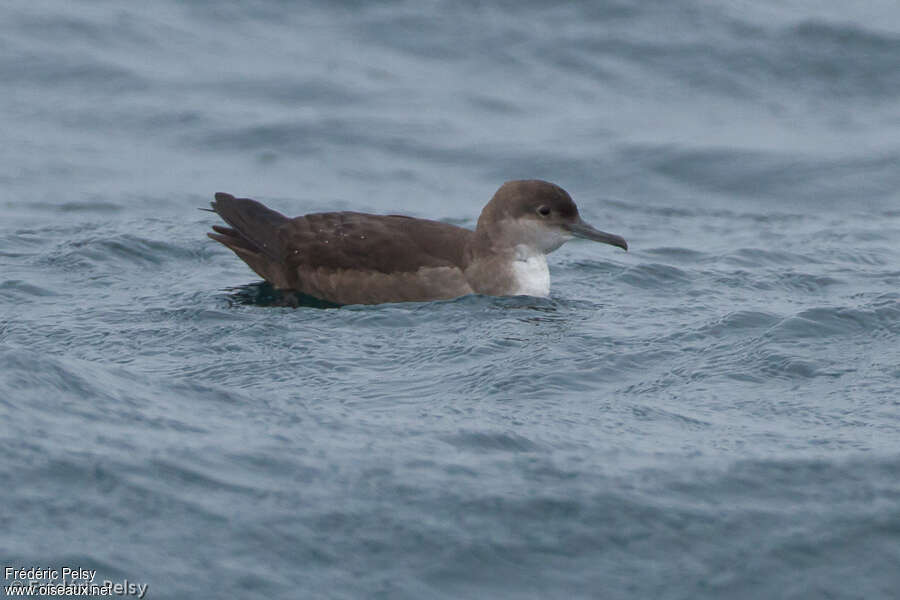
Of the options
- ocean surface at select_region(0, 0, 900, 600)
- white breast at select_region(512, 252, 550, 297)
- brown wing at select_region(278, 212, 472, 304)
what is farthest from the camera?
white breast at select_region(512, 252, 550, 297)

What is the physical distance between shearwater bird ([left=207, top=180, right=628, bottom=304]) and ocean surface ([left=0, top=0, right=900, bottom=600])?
0.25 metres

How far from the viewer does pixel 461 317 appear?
8812 mm

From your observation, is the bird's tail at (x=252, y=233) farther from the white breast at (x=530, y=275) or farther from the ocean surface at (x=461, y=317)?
the white breast at (x=530, y=275)

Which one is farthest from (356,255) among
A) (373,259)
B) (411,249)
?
(411,249)

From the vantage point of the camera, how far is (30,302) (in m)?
8.82

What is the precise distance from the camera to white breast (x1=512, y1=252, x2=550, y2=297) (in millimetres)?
9445

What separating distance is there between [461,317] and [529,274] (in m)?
0.88

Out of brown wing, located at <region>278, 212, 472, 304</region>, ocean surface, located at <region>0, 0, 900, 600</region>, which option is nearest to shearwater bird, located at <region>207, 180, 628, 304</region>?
brown wing, located at <region>278, 212, 472, 304</region>

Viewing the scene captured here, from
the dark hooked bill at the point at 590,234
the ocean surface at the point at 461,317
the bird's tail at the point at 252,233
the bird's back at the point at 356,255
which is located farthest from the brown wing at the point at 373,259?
the dark hooked bill at the point at 590,234

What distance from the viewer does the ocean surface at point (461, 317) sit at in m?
5.05

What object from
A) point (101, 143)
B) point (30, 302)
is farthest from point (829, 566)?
point (101, 143)

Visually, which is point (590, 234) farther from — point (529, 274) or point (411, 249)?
point (411, 249)

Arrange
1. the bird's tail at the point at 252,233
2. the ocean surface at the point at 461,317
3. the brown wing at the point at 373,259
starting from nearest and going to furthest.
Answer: the ocean surface at the point at 461,317 < the brown wing at the point at 373,259 < the bird's tail at the point at 252,233

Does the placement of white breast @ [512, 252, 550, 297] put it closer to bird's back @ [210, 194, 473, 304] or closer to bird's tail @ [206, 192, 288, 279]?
bird's back @ [210, 194, 473, 304]
